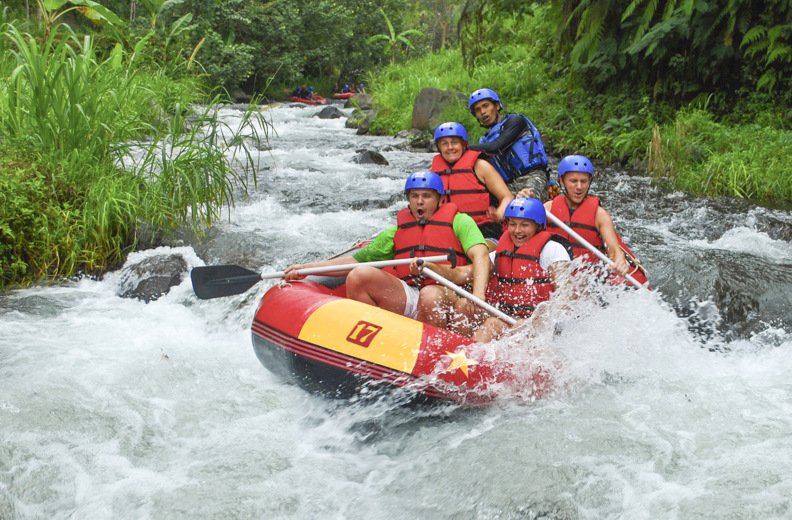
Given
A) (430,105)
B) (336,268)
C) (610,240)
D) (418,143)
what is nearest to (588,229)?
(610,240)

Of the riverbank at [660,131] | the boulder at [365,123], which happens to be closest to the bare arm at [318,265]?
the riverbank at [660,131]

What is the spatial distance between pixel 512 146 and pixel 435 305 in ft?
6.22

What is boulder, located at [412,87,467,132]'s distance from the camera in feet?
42.9

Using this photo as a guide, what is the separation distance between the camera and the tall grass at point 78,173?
16.9 feet

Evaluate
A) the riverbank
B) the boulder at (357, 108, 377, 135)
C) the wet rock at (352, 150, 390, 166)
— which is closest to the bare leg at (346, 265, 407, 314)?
the riverbank

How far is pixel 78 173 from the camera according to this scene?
5.43 m

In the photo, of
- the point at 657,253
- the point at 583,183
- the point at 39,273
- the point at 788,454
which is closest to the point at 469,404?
the point at 788,454

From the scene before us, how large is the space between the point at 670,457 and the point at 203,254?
4.15 metres

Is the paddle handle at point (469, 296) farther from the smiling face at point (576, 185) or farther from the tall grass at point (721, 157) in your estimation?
Result: the tall grass at point (721, 157)

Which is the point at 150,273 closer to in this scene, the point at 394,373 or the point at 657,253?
the point at 394,373

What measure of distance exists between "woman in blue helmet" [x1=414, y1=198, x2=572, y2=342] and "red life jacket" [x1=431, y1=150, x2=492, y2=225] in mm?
713

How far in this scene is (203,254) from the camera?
5781 mm

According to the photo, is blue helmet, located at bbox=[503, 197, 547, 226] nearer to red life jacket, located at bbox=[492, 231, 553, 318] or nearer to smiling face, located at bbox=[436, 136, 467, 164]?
red life jacket, located at bbox=[492, 231, 553, 318]

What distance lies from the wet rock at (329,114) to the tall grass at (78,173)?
12109 millimetres
